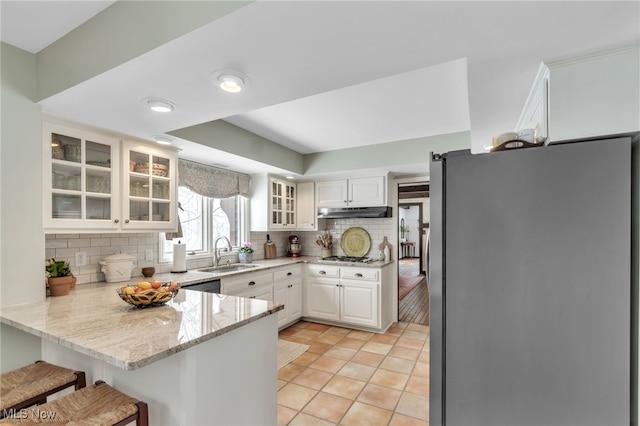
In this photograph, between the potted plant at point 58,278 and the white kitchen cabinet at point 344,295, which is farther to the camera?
the white kitchen cabinet at point 344,295

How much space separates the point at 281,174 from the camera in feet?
13.8

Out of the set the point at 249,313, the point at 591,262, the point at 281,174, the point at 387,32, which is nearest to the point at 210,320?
the point at 249,313

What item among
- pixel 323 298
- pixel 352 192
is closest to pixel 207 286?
pixel 323 298

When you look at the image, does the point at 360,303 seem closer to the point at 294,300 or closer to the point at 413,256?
the point at 294,300

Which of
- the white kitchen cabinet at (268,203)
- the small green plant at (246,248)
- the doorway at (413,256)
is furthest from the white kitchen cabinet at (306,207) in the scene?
the doorway at (413,256)

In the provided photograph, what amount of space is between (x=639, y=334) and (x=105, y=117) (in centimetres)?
291

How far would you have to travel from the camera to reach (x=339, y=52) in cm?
129

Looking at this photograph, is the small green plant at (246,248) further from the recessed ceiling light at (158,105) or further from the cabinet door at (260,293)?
the recessed ceiling light at (158,105)

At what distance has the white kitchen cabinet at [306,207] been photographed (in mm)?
4586

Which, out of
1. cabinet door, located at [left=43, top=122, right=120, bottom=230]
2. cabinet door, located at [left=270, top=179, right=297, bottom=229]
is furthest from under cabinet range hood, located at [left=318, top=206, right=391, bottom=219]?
cabinet door, located at [left=43, top=122, right=120, bottom=230]

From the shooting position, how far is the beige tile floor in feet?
7.20

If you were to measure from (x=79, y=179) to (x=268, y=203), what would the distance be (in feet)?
7.30

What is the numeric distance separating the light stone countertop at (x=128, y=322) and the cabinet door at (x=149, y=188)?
71 cm

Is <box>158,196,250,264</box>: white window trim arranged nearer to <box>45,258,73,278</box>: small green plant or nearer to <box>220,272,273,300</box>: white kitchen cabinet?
<box>220,272,273,300</box>: white kitchen cabinet
